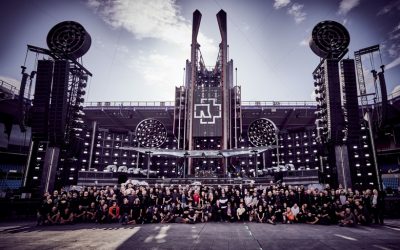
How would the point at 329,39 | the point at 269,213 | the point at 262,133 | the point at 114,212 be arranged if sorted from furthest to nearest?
the point at 262,133 < the point at 329,39 < the point at 114,212 < the point at 269,213

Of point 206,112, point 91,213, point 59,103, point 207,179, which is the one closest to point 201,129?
point 206,112

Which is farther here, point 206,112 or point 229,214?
point 206,112

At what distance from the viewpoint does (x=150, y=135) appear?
26.8 metres

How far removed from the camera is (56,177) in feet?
47.1

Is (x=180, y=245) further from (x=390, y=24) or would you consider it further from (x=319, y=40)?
(x=390, y=24)

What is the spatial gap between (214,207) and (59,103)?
473 inches

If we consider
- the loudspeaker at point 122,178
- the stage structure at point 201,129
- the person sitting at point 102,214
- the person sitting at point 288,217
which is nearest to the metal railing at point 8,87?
the stage structure at point 201,129

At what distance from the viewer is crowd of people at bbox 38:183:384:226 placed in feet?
33.8

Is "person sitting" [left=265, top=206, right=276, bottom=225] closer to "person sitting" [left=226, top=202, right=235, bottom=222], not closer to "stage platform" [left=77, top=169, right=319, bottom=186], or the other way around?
"person sitting" [left=226, top=202, right=235, bottom=222]

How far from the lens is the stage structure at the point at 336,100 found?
51.4 ft

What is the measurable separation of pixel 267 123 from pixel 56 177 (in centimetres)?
1918

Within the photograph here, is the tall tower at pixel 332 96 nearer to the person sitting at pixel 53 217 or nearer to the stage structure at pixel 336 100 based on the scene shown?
the stage structure at pixel 336 100

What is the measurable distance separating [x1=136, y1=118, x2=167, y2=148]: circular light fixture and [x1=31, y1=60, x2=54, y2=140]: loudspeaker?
12.1m

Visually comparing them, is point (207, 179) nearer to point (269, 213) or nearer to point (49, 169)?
point (269, 213)
